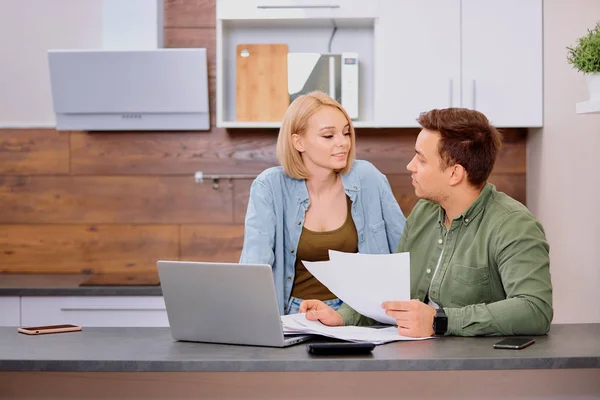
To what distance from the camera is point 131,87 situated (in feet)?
12.0

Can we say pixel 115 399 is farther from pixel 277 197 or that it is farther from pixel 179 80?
pixel 179 80

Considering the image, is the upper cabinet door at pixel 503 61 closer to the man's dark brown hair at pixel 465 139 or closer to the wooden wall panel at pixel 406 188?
the wooden wall panel at pixel 406 188

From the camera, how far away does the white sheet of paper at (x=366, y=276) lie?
1917mm

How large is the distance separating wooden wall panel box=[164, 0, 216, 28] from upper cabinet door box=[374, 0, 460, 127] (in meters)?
0.78

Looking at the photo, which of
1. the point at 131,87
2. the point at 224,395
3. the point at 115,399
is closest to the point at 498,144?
the point at 224,395

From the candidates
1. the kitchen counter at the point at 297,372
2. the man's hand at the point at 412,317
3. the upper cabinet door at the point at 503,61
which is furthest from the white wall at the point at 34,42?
the man's hand at the point at 412,317

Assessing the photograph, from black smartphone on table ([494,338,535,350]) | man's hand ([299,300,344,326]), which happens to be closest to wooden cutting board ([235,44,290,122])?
man's hand ([299,300,344,326])

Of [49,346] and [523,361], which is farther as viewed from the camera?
[49,346]

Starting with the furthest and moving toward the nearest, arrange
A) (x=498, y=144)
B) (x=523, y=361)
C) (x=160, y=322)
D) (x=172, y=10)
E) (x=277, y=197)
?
(x=172, y=10) < (x=160, y=322) < (x=277, y=197) < (x=498, y=144) < (x=523, y=361)

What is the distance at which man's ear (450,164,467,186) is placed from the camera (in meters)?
2.20

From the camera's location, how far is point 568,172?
3223 millimetres

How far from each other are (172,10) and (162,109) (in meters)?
0.48

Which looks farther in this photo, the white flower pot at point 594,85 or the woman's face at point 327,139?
the woman's face at point 327,139

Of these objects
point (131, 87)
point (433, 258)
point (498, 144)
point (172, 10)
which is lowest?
point (433, 258)
